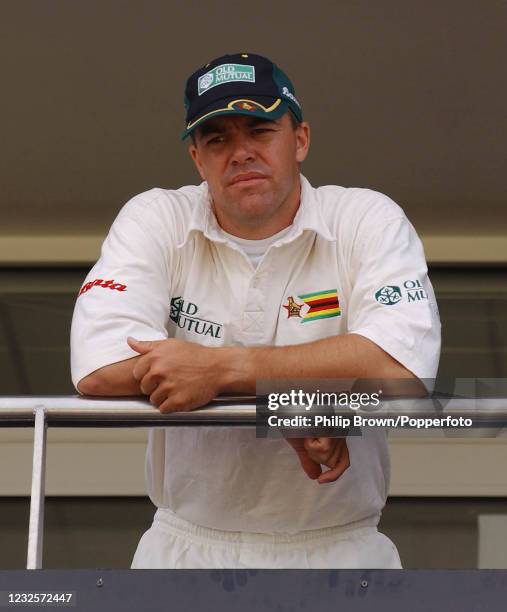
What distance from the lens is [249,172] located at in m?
2.19

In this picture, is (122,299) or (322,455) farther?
(122,299)

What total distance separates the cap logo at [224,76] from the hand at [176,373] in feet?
1.58

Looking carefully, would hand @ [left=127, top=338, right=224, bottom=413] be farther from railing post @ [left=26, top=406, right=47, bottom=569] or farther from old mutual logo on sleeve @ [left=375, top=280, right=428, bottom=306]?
old mutual logo on sleeve @ [left=375, top=280, right=428, bottom=306]

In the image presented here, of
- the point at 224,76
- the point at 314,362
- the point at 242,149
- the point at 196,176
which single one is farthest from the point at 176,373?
the point at 196,176

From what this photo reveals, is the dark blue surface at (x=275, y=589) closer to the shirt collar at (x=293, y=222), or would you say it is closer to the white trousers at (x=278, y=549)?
the white trousers at (x=278, y=549)

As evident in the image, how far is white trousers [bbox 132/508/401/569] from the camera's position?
215cm

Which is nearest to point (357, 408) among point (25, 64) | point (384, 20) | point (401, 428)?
point (401, 428)

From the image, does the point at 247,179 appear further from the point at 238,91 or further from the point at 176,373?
the point at 176,373

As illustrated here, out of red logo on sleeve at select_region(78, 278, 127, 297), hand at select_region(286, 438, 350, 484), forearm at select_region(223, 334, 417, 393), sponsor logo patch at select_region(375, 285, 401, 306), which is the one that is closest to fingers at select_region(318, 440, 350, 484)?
hand at select_region(286, 438, 350, 484)

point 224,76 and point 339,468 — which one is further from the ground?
point 224,76

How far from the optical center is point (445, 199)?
5.31 meters

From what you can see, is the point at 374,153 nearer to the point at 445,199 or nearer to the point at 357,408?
the point at 445,199

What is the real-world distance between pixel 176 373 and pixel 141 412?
0.08m

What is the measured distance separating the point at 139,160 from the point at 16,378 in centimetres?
135
